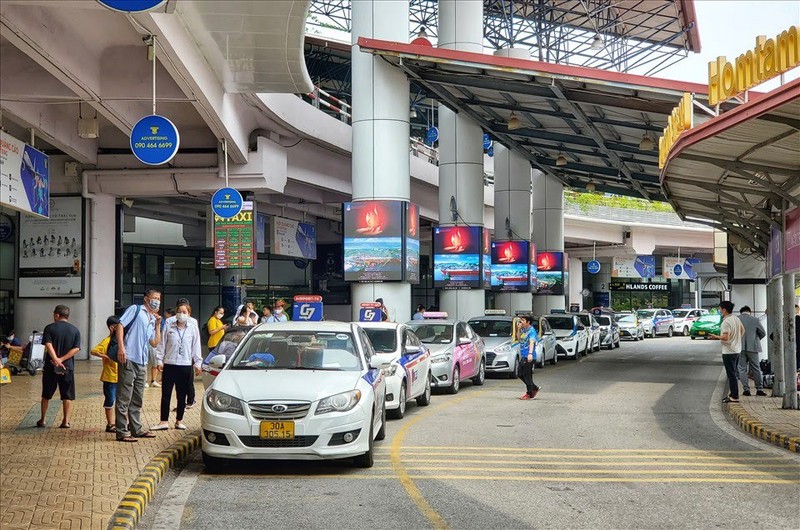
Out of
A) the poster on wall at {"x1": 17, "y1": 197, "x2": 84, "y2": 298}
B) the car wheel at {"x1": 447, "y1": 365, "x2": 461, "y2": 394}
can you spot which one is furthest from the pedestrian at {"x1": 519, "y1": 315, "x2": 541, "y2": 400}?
the poster on wall at {"x1": 17, "y1": 197, "x2": 84, "y2": 298}

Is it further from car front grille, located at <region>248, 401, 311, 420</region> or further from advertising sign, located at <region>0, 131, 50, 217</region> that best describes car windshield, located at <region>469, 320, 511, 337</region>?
car front grille, located at <region>248, 401, 311, 420</region>

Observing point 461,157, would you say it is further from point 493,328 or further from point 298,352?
point 298,352

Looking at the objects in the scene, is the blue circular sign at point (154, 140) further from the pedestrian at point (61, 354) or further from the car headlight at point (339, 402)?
the car headlight at point (339, 402)

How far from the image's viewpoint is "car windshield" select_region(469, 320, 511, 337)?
25234mm

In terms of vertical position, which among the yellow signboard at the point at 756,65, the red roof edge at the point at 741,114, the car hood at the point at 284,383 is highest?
the yellow signboard at the point at 756,65

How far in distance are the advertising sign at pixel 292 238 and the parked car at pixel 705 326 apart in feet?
78.7

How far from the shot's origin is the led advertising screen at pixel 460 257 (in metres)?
32.7

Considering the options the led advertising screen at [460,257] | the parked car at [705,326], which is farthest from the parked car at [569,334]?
the parked car at [705,326]

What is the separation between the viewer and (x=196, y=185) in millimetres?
25422

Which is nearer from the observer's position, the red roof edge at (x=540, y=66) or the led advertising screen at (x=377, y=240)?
the red roof edge at (x=540, y=66)

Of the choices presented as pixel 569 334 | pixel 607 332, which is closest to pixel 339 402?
pixel 569 334

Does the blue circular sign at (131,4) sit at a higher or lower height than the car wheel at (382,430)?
higher

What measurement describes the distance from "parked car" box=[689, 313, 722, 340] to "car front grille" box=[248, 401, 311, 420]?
44.5m

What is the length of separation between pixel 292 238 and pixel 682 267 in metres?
44.6
